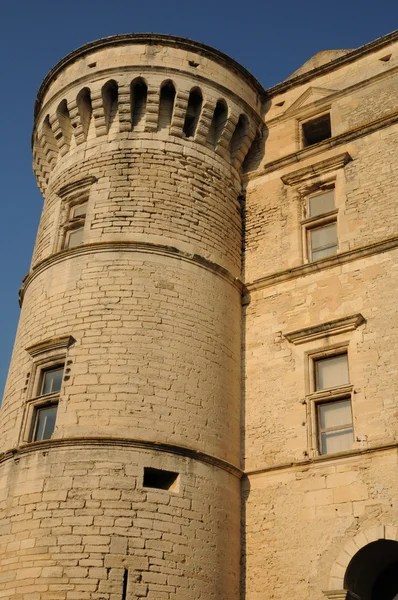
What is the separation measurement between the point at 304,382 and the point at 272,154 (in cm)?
560

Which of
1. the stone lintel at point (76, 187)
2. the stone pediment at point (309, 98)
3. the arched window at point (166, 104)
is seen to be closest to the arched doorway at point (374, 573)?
the stone lintel at point (76, 187)

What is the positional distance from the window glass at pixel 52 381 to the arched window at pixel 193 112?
18.5ft

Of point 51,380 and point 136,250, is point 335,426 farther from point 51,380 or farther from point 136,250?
point 51,380

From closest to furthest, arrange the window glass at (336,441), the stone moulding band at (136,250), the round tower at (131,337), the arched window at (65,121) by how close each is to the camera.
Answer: the round tower at (131,337) → the window glass at (336,441) → the stone moulding band at (136,250) → the arched window at (65,121)

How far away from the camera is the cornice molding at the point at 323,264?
495 inches

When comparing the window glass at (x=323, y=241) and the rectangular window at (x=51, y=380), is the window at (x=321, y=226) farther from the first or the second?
the rectangular window at (x=51, y=380)

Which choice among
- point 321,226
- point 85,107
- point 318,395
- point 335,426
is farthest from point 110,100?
point 335,426

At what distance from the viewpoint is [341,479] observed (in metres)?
11.0

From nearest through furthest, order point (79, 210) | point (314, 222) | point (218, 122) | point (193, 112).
A: point (314, 222)
point (79, 210)
point (193, 112)
point (218, 122)

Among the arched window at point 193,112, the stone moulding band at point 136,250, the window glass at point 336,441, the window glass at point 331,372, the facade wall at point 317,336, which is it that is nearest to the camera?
the facade wall at point 317,336

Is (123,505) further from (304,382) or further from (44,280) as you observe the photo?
(44,280)

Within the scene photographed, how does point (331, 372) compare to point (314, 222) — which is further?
point (314, 222)

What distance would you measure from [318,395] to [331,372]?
494 millimetres

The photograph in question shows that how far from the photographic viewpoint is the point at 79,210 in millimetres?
14164
